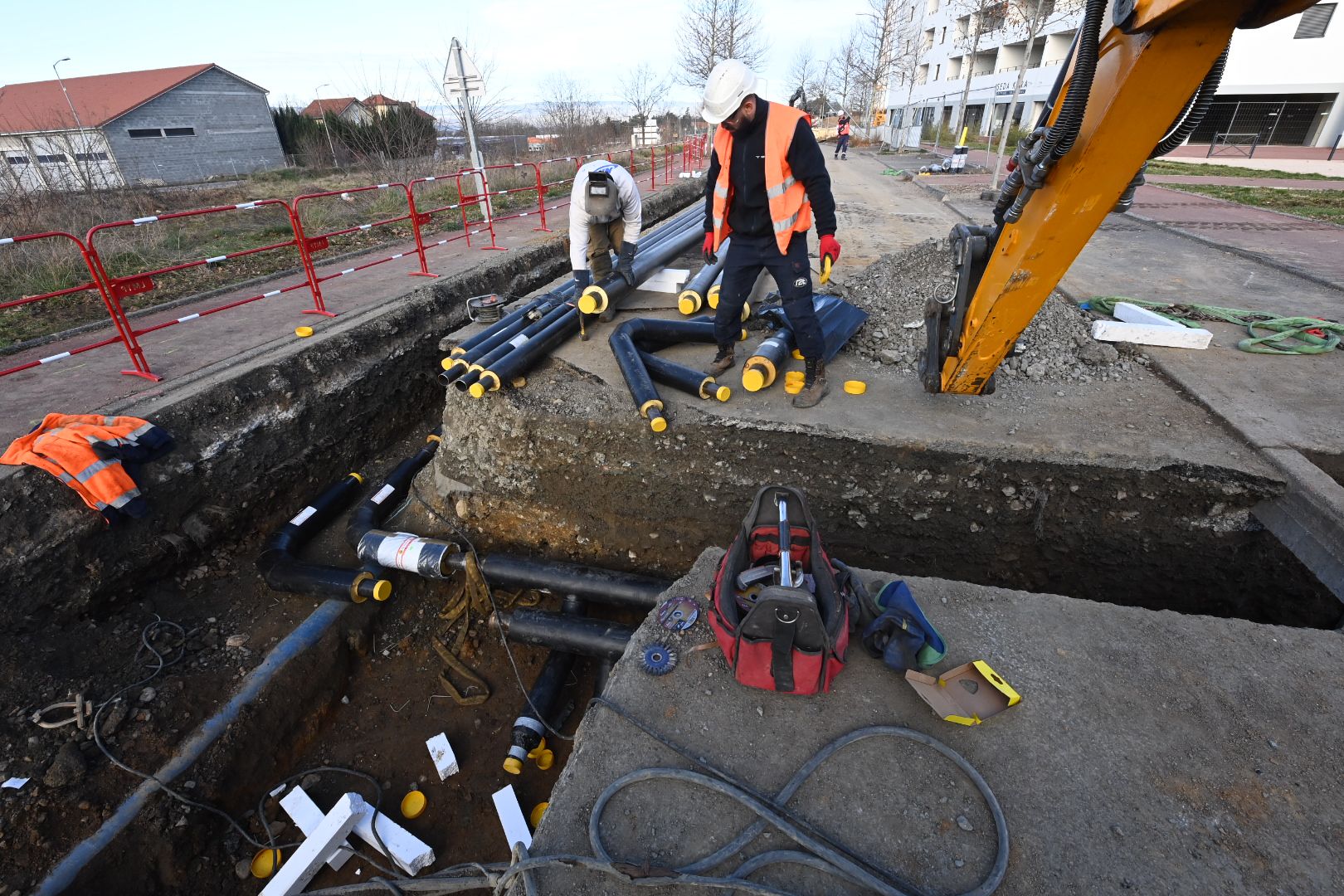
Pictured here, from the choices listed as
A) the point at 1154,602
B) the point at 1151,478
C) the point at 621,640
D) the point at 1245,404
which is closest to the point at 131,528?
the point at 621,640

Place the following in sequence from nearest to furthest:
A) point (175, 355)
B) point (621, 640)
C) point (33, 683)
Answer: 1. point (33, 683)
2. point (621, 640)
3. point (175, 355)

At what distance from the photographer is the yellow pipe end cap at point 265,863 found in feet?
10.3

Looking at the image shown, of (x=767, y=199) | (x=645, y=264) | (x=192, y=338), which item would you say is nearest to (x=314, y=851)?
(x=767, y=199)

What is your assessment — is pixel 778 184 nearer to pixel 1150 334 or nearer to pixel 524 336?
pixel 524 336

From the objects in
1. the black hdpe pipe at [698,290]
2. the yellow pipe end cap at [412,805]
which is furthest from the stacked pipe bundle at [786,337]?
the yellow pipe end cap at [412,805]

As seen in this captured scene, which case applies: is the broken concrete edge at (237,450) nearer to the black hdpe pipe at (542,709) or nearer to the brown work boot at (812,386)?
the black hdpe pipe at (542,709)

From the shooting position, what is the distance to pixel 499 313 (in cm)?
576

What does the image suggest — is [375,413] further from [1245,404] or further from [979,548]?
[1245,404]

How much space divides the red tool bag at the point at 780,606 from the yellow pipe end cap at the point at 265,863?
2.95m

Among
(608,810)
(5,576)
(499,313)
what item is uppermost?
(499,313)

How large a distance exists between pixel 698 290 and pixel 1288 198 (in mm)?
14355

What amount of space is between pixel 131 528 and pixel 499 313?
328 centimetres

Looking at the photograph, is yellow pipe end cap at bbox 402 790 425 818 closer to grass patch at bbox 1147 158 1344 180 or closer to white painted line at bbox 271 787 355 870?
white painted line at bbox 271 787 355 870

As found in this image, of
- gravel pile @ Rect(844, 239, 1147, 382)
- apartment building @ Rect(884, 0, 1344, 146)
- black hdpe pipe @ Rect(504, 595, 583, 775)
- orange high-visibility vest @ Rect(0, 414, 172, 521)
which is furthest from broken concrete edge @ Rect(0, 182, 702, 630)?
apartment building @ Rect(884, 0, 1344, 146)
